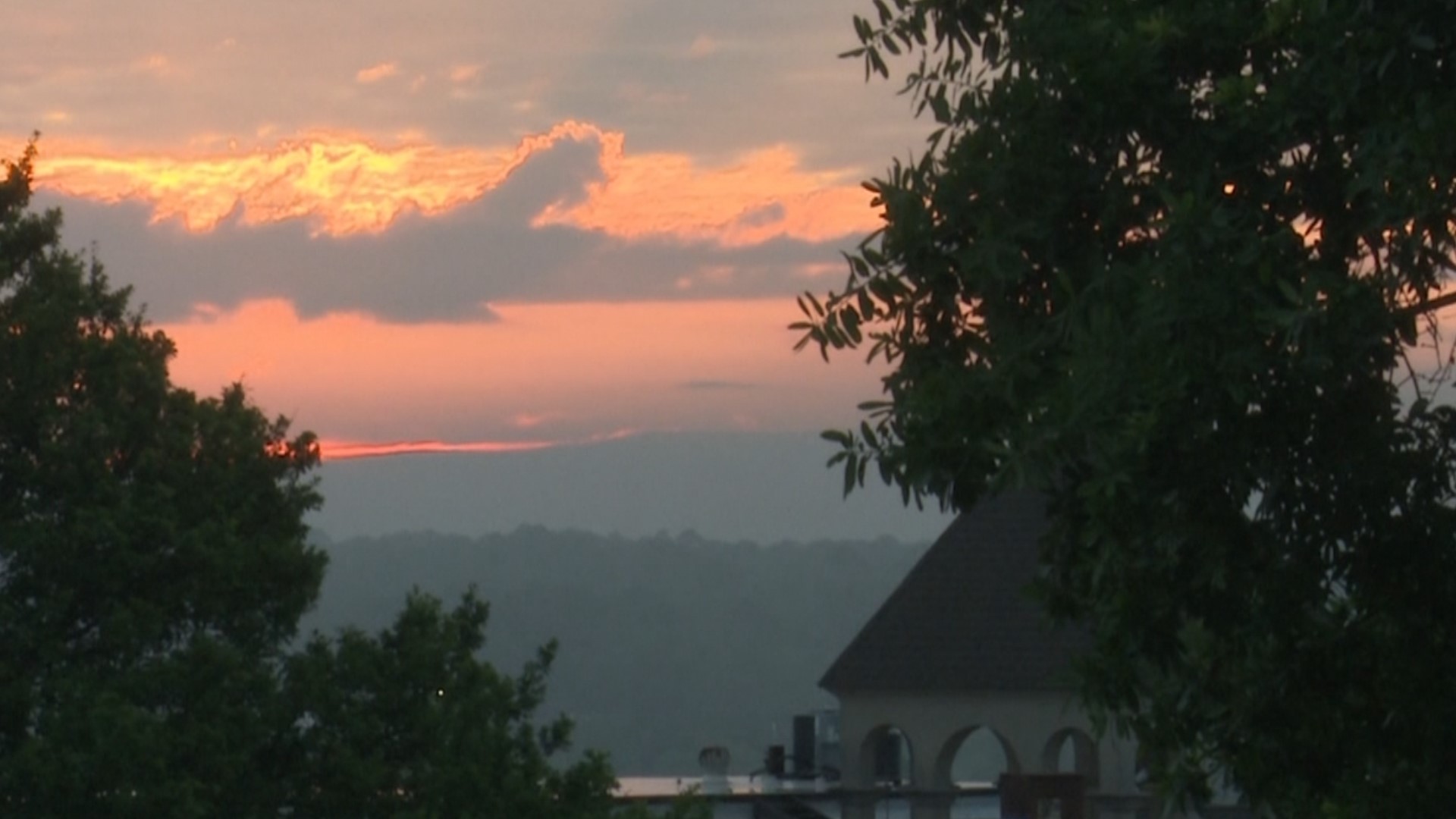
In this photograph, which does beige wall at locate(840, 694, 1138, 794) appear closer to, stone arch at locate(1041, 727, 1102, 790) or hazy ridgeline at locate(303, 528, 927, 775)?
stone arch at locate(1041, 727, 1102, 790)

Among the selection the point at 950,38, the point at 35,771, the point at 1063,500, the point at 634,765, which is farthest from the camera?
the point at 634,765

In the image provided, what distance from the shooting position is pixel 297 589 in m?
23.5

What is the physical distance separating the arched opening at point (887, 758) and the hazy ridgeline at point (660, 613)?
51.6 meters

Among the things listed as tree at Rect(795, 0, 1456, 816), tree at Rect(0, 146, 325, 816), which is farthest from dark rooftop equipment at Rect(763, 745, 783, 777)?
tree at Rect(795, 0, 1456, 816)

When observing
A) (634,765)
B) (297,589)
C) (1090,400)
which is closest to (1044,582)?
Result: (1090,400)

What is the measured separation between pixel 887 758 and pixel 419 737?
1623cm

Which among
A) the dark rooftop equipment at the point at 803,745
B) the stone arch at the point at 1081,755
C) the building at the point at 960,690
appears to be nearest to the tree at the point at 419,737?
the building at the point at 960,690

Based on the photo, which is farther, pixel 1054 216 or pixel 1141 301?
pixel 1054 216

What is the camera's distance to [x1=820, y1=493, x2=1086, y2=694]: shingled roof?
3462cm

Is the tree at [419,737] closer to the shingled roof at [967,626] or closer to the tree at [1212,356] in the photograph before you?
the shingled roof at [967,626]

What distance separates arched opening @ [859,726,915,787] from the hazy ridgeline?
169 ft

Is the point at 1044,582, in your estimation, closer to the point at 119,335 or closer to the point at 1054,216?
the point at 1054,216

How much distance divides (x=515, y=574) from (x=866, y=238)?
415 feet

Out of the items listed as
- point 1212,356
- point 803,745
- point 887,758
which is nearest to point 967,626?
point 887,758
